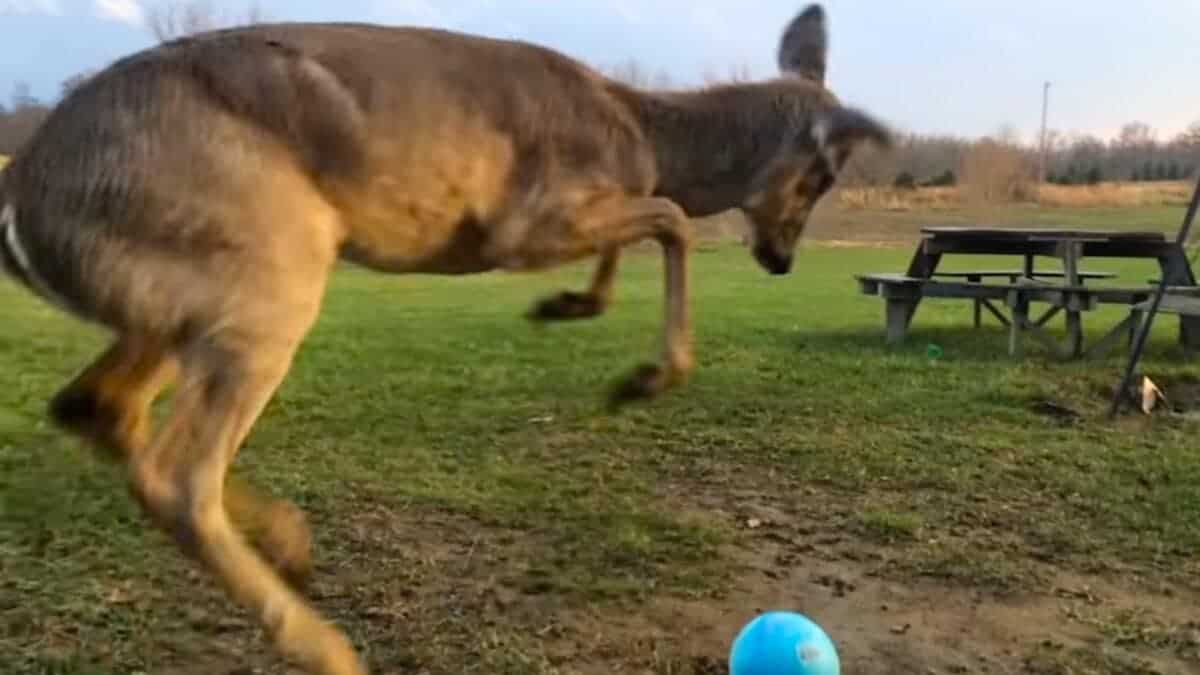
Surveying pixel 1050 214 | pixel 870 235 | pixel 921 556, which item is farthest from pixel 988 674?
pixel 1050 214

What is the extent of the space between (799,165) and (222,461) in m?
2.14

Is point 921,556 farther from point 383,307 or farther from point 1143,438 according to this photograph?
point 383,307

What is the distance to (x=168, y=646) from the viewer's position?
5766 mm

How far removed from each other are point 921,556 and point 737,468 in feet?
6.60

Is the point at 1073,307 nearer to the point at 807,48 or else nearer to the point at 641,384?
the point at 807,48

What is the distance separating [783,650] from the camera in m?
5.16

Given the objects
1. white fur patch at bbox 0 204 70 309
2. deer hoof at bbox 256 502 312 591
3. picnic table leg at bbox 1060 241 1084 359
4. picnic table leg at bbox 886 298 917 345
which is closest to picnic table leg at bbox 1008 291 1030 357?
picnic table leg at bbox 1060 241 1084 359

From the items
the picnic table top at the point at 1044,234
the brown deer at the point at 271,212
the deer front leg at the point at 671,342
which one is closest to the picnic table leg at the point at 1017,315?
the picnic table top at the point at 1044,234

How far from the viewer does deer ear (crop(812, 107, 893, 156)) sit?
5.00 meters

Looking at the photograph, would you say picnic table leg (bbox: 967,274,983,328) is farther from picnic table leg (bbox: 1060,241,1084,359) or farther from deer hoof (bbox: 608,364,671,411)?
deer hoof (bbox: 608,364,671,411)

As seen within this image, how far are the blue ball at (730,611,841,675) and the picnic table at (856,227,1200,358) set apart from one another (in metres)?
8.97

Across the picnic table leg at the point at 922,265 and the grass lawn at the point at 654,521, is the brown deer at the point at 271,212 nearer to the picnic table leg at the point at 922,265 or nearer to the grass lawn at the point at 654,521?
the grass lawn at the point at 654,521

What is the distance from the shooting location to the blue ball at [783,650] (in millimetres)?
5160

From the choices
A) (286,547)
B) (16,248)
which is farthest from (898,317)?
(16,248)
